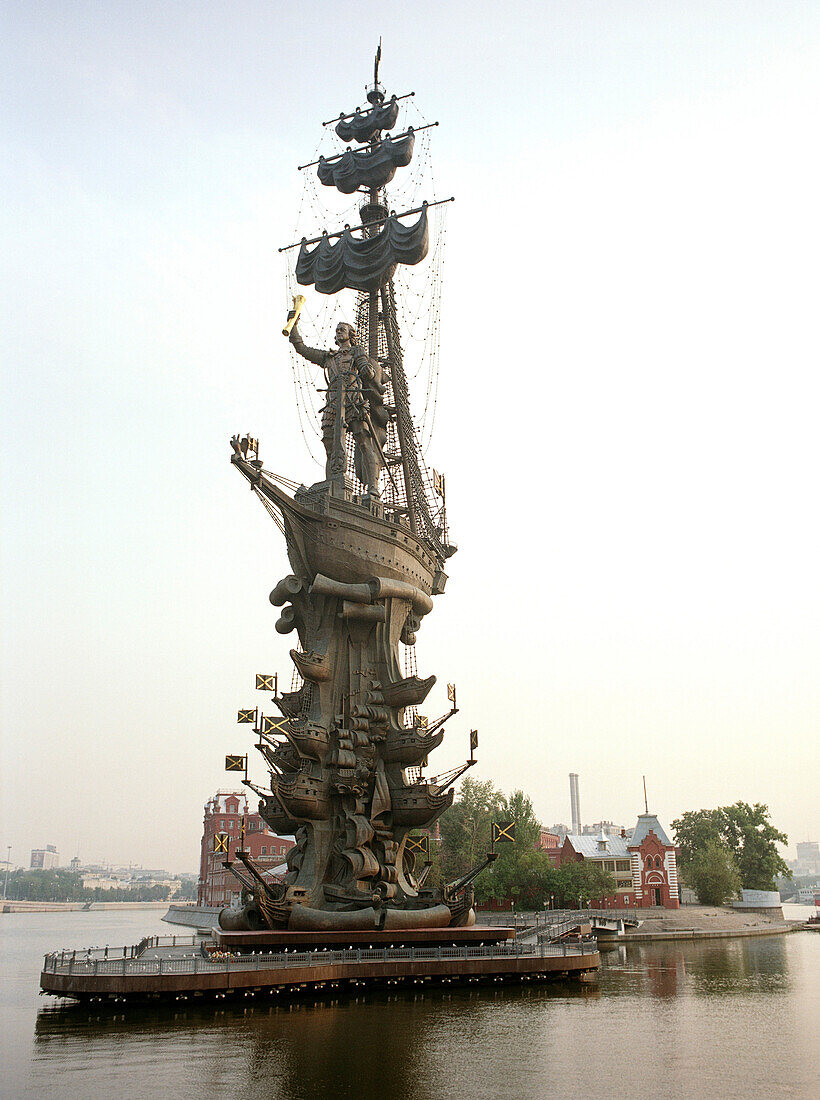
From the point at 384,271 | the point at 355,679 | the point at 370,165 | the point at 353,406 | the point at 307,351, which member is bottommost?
the point at 355,679

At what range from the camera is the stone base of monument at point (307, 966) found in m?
29.1

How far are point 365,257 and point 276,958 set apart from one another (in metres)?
39.1

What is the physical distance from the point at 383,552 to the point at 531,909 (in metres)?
42.2

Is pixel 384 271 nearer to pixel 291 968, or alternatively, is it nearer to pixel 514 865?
pixel 291 968

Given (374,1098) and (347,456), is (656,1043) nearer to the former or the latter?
(374,1098)

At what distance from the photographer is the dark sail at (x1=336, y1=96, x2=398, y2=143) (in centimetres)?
5703

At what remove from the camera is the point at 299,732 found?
4025 centimetres

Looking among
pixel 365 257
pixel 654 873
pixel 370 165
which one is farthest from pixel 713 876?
pixel 370 165

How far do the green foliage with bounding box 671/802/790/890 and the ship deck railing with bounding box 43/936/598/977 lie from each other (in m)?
59.1

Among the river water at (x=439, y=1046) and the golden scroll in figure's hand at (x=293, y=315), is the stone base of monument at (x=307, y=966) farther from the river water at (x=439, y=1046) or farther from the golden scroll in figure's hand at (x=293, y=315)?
the golden scroll in figure's hand at (x=293, y=315)

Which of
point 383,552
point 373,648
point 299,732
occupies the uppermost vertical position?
point 383,552

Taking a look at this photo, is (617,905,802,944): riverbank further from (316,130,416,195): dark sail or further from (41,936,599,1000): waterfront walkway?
(316,130,416,195): dark sail

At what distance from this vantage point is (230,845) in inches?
A: 3957

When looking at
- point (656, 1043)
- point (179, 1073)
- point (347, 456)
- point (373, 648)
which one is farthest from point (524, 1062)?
point (347, 456)
